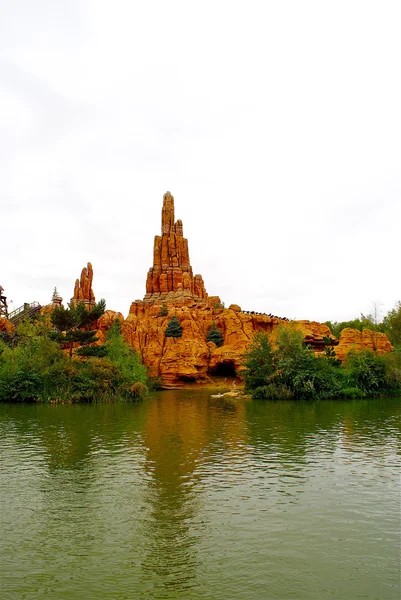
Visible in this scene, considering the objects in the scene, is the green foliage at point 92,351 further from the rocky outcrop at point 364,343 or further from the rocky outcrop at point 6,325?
the rocky outcrop at point 364,343

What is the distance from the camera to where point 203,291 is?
90.9 meters

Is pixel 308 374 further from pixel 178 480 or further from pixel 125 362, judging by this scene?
pixel 178 480

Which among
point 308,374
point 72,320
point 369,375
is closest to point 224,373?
point 308,374

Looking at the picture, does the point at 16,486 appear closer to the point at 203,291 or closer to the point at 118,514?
the point at 118,514

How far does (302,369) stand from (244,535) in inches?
1274

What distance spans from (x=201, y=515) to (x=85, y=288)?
77.2 m

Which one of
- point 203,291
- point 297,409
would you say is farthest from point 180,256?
point 297,409

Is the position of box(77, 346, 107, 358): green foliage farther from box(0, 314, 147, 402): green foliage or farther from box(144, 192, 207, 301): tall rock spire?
box(144, 192, 207, 301): tall rock spire

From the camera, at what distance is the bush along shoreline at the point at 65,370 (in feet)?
129

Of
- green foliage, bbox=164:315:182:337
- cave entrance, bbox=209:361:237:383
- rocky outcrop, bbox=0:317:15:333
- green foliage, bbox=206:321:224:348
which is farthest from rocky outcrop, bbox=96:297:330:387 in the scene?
rocky outcrop, bbox=0:317:15:333

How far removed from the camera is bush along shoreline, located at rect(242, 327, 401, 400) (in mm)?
41219

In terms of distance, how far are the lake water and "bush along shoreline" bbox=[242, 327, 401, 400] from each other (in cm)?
1765

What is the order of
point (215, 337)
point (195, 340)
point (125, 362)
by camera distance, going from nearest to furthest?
1. point (125, 362)
2. point (195, 340)
3. point (215, 337)

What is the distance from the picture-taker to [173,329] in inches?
2591
